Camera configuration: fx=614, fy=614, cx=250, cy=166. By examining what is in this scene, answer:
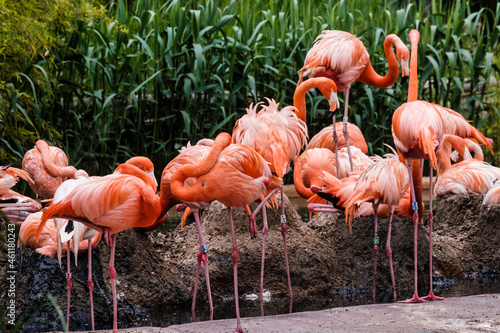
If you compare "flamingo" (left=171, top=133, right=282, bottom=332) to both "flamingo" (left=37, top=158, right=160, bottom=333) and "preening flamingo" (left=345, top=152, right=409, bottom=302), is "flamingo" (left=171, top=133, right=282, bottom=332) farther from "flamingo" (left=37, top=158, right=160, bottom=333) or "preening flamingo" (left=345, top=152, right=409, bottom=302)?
"preening flamingo" (left=345, top=152, right=409, bottom=302)

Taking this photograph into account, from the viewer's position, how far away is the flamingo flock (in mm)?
3584

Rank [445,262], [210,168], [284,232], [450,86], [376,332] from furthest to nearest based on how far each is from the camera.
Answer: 1. [450,86]
2. [445,262]
3. [284,232]
4. [210,168]
5. [376,332]

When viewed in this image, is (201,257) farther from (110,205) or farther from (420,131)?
(420,131)

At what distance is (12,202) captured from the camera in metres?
4.63

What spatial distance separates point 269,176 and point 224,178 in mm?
489

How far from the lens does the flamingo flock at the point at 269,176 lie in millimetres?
3584

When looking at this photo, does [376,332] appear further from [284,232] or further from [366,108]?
[366,108]

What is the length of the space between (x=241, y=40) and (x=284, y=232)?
439 centimetres

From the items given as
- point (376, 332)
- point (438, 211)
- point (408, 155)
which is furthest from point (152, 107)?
point (376, 332)

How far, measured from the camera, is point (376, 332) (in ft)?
10.7

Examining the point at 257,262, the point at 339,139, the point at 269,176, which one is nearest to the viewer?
the point at 269,176

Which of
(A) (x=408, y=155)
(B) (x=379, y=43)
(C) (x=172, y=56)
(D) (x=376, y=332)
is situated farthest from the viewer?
(B) (x=379, y=43)

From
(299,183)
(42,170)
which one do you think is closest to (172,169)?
(299,183)

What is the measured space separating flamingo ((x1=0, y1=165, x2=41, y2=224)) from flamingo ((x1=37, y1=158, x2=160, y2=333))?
900 mm
